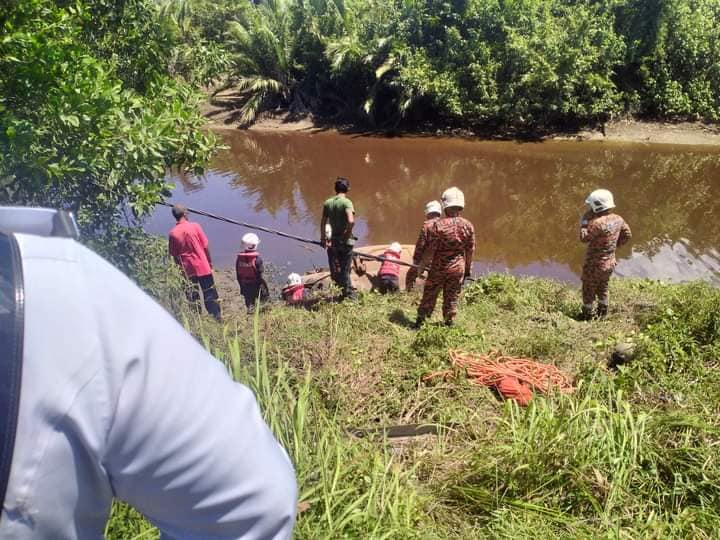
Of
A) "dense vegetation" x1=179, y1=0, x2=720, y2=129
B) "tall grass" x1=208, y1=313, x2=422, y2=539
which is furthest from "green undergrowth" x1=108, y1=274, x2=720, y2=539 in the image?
"dense vegetation" x1=179, y1=0, x2=720, y2=129

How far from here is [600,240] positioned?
5996 millimetres

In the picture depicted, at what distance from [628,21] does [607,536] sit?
18788 millimetres

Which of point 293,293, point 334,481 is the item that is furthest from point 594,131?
point 334,481

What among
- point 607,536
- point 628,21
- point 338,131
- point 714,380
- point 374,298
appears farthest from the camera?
point 338,131

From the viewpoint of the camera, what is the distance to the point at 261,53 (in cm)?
2031

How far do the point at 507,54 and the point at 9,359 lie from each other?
18.4 meters

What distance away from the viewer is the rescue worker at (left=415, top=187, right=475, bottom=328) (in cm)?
575

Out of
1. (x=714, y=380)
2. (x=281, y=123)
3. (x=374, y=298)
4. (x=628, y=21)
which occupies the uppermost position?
(x=628, y=21)

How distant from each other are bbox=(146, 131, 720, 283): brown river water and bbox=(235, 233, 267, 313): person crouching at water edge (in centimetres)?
247

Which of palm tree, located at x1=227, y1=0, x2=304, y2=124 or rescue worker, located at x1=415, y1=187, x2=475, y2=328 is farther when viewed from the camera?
palm tree, located at x1=227, y1=0, x2=304, y2=124

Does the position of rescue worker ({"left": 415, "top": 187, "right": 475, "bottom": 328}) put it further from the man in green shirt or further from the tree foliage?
the tree foliage

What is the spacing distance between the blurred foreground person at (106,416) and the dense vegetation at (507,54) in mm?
16615

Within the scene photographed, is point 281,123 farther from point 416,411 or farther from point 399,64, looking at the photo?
point 416,411

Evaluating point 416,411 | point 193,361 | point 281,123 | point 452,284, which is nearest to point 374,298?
point 452,284
